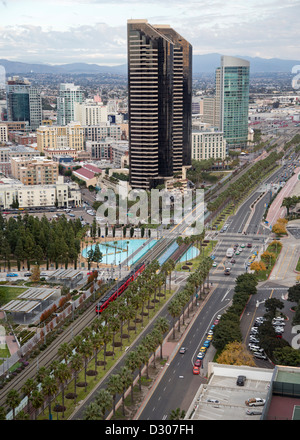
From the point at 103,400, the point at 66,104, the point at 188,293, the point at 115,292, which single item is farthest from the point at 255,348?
the point at 66,104

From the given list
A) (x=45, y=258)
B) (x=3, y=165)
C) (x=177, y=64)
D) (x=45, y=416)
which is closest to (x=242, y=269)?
(x=45, y=258)

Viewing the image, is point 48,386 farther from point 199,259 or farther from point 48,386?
point 199,259

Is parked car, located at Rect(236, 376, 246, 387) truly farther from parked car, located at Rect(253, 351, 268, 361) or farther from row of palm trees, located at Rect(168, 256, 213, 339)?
row of palm trees, located at Rect(168, 256, 213, 339)

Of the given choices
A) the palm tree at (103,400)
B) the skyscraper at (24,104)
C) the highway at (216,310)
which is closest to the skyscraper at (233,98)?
the skyscraper at (24,104)

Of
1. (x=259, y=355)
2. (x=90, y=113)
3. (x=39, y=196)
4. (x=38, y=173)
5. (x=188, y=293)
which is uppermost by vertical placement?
(x=90, y=113)

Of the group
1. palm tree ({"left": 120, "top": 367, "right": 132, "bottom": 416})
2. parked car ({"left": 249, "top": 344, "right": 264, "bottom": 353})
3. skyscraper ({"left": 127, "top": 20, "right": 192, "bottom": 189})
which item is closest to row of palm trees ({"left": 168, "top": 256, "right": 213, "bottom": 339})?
parked car ({"left": 249, "top": 344, "right": 264, "bottom": 353})

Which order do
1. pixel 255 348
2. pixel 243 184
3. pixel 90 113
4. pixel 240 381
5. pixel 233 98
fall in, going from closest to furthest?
pixel 240 381, pixel 255 348, pixel 243 184, pixel 233 98, pixel 90 113

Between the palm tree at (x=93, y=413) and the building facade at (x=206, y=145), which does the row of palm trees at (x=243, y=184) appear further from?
the palm tree at (x=93, y=413)
